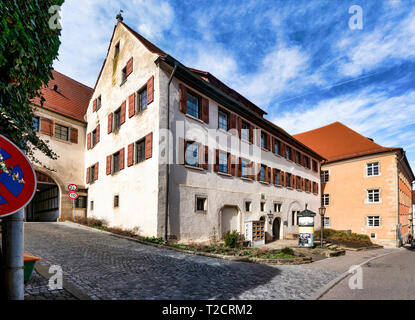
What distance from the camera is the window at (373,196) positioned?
28906 millimetres

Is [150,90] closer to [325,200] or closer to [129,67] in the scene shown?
[129,67]

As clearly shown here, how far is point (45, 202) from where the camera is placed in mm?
22781

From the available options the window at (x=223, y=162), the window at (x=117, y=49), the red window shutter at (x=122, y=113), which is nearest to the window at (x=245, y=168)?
the window at (x=223, y=162)

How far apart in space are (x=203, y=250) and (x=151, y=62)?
10200 millimetres

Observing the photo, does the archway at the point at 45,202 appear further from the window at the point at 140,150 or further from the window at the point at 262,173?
the window at the point at 262,173

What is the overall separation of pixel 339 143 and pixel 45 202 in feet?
110

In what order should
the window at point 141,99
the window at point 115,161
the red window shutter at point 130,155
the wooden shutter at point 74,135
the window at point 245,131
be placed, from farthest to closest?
1. the wooden shutter at point 74,135
2. the window at point 245,131
3. the window at point 115,161
4. the window at point 141,99
5. the red window shutter at point 130,155

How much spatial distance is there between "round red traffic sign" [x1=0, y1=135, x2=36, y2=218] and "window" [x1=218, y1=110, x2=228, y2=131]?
15105mm

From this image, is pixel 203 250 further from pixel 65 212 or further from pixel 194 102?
pixel 65 212

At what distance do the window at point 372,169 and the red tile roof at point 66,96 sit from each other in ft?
99.2

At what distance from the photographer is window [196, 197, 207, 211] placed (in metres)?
14.5

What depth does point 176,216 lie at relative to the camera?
13.2 m

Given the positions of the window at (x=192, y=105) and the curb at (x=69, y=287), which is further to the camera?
the window at (x=192, y=105)

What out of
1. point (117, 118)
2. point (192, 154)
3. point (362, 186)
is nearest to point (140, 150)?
point (192, 154)
